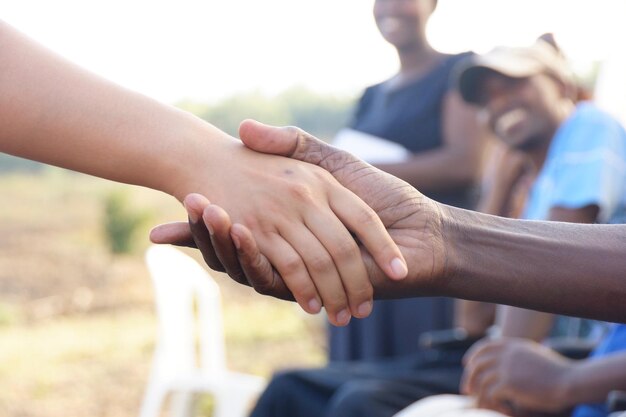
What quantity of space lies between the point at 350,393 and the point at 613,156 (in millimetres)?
952

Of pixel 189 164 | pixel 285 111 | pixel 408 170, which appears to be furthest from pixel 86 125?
pixel 285 111

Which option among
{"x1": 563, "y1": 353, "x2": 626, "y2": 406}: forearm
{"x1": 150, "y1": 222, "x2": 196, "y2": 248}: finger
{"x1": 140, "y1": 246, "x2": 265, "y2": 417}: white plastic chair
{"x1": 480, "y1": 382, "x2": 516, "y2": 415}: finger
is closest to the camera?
{"x1": 150, "y1": 222, "x2": 196, "y2": 248}: finger

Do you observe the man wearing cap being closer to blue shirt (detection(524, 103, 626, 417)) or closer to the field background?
blue shirt (detection(524, 103, 626, 417))

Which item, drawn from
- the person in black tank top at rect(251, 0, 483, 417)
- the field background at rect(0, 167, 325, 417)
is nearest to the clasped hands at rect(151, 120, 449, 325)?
the person in black tank top at rect(251, 0, 483, 417)

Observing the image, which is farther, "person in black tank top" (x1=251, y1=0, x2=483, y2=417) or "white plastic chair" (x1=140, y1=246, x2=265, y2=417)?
"white plastic chair" (x1=140, y1=246, x2=265, y2=417)

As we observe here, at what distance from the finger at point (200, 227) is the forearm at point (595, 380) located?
0.93 meters

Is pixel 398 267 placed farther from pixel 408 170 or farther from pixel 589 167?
pixel 408 170

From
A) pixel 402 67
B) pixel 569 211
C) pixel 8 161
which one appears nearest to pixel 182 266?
pixel 402 67

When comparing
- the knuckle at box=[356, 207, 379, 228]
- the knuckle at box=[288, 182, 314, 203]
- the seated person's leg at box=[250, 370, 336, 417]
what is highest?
the knuckle at box=[288, 182, 314, 203]

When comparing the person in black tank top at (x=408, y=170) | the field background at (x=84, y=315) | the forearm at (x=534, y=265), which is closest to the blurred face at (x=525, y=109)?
the person in black tank top at (x=408, y=170)

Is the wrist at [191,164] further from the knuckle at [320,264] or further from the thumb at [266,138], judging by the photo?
the knuckle at [320,264]

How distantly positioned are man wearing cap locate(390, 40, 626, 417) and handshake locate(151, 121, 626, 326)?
506mm

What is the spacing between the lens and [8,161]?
14727 mm

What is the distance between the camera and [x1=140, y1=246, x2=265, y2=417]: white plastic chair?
13.4 ft
